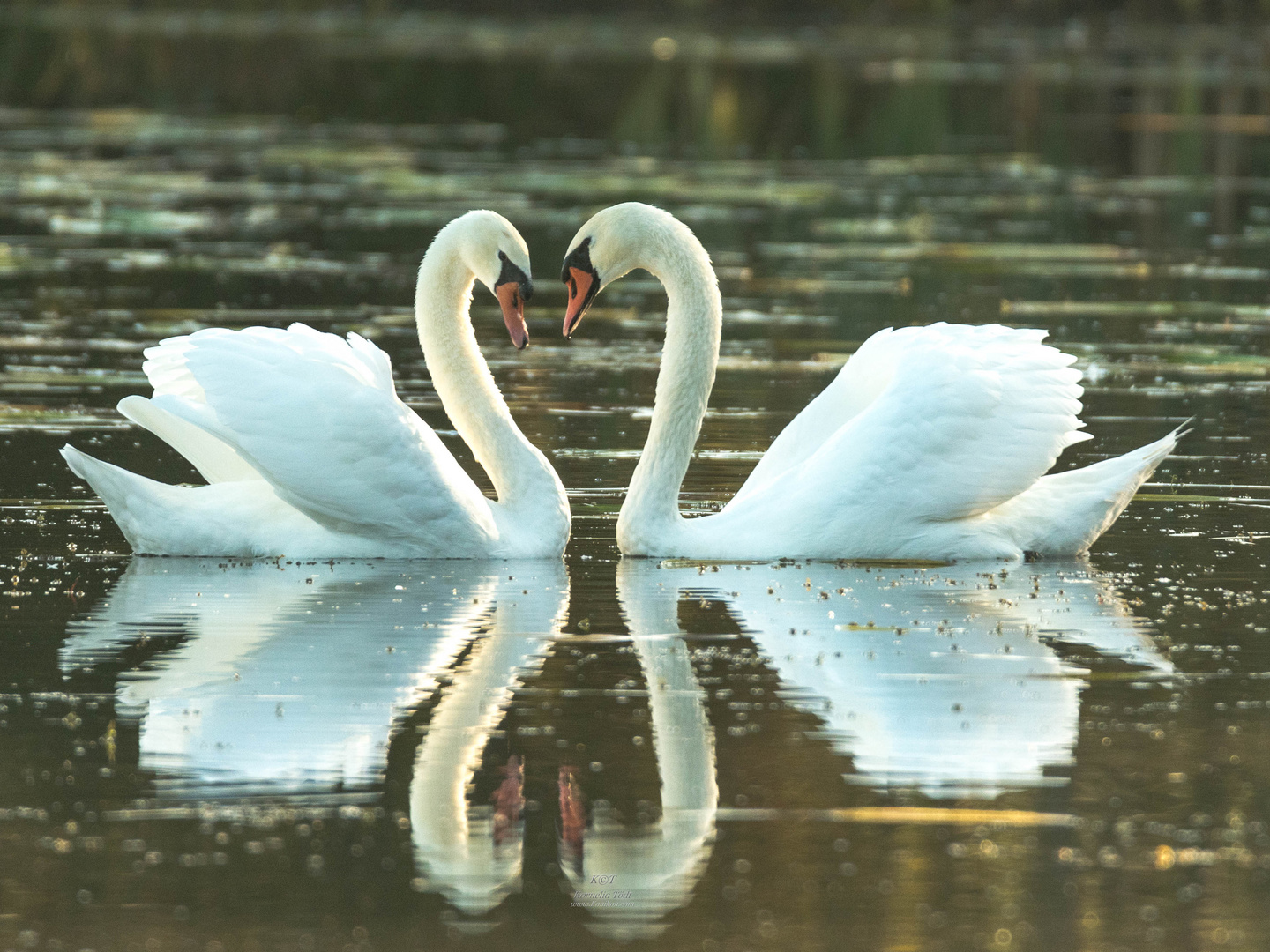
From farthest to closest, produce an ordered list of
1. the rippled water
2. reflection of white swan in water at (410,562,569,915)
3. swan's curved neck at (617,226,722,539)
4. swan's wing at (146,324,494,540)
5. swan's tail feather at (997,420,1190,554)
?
swan's curved neck at (617,226,722,539)
swan's tail feather at (997,420,1190,554)
swan's wing at (146,324,494,540)
reflection of white swan in water at (410,562,569,915)
the rippled water

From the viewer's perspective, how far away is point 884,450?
398 inches

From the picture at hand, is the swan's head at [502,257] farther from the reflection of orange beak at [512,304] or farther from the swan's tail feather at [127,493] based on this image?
the swan's tail feather at [127,493]

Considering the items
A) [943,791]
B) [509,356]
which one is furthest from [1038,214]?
[943,791]

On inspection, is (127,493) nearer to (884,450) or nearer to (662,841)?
(884,450)

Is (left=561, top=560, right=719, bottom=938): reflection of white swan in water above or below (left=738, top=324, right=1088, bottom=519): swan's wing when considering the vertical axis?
below

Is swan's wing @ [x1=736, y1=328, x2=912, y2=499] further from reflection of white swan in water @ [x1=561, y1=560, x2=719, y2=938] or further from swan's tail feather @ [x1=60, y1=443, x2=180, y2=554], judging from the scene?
reflection of white swan in water @ [x1=561, y1=560, x2=719, y2=938]

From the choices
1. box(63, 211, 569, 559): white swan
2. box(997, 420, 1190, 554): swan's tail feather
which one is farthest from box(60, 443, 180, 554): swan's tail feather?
box(997, 420, 1190, 554): swan's tail feather

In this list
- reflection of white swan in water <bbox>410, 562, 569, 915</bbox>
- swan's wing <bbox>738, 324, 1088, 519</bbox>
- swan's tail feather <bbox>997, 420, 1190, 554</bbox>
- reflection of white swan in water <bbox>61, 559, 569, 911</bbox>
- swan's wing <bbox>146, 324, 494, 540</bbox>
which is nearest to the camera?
reflection of white swan in water <bbox>410, 562, 569, 915</bbox>

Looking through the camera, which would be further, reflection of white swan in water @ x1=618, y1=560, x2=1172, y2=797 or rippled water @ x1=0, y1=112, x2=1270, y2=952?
reflection of white swan in water @ x1=618, y1=560, x2=1172, y2=797

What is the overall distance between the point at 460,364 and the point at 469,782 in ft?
15.6

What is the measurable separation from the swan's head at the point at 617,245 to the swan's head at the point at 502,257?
0.77ft

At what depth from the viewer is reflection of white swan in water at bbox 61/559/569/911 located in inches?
259

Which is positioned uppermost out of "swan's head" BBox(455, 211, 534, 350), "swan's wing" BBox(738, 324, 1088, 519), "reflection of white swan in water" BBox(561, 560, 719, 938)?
"swan's head" BBox(455, 211, 534, 350)

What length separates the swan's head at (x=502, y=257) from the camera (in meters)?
10.8
